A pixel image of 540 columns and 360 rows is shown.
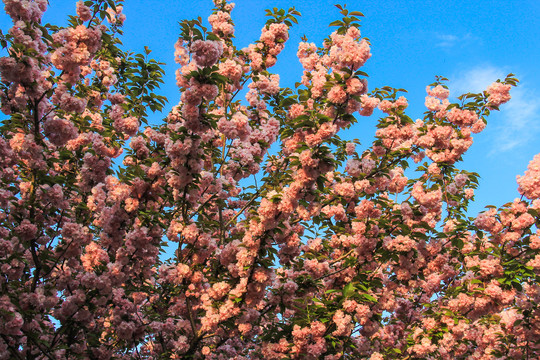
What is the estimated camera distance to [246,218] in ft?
21.8

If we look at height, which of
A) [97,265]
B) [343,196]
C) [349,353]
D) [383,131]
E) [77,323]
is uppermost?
[383,131]

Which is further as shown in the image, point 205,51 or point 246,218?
point 246,218

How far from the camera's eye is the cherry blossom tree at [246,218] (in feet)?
17.1

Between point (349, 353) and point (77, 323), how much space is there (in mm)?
4482

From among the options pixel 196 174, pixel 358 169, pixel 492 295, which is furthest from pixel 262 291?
pixel 492 295

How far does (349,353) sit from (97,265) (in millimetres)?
4431

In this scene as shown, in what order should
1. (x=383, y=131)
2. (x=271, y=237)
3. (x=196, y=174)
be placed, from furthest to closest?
1. (x=383, y=131)
2. (x=196, y=174)
3. (x=271, y=237)

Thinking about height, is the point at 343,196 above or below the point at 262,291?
above

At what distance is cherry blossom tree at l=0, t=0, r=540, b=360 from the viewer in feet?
17.1

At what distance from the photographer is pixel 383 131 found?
6.60 meters

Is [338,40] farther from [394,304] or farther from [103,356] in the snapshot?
[103,356]

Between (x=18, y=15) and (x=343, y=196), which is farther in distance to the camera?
(x=343, y=196)

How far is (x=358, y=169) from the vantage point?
6312 millimetres

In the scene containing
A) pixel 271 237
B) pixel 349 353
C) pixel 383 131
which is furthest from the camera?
pixel 349 353
